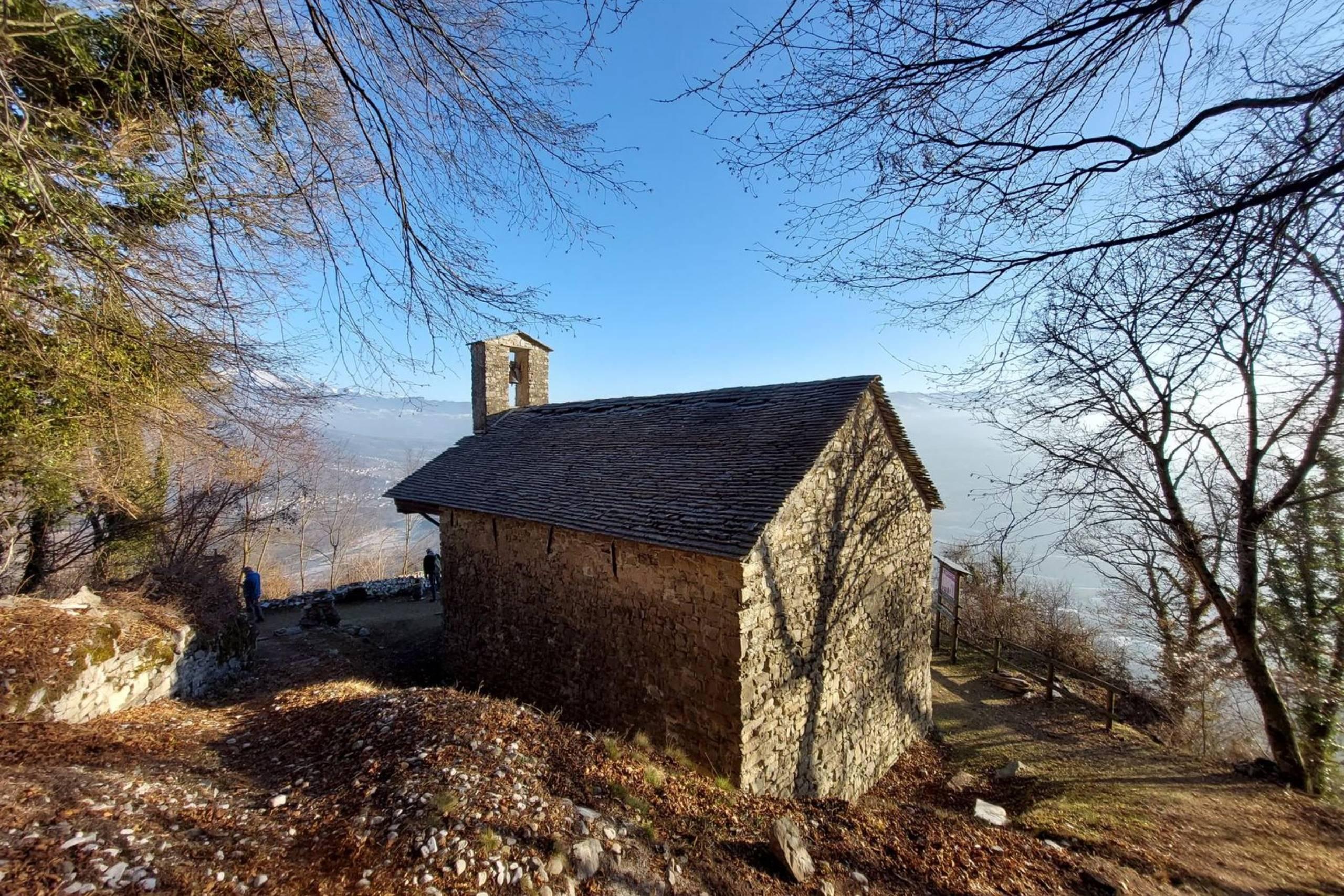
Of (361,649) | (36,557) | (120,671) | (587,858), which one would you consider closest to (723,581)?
(587,858)

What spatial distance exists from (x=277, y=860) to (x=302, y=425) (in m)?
6.97

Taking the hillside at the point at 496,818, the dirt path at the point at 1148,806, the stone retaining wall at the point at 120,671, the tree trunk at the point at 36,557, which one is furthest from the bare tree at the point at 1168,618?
the tree trunk at the point at 36,557

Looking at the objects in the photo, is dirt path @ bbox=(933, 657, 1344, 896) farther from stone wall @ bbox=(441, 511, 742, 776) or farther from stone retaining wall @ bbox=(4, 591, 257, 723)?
stone retaining wall @ bbox=(4, 591, 257, 723)

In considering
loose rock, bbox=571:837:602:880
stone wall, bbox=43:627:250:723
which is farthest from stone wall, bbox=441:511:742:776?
stone wall, bbox=43:627:250:723

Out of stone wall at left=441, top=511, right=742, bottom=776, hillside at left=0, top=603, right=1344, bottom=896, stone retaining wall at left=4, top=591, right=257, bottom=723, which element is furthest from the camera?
stone wall at left=441, top=511, right=742, bottom=776

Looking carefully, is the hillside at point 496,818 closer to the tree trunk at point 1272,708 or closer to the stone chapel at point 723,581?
the tree trunk at point 1272,708

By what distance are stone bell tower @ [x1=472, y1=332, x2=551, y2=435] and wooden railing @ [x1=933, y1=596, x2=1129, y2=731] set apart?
12915 mm

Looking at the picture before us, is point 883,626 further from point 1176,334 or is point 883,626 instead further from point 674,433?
point 1176,334

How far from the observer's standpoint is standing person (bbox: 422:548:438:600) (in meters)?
15.5

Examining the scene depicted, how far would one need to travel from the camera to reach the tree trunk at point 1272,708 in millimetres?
7695

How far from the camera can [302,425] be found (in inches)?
318

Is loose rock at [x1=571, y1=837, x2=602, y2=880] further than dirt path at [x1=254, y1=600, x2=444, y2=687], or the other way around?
dirt path at [x1=254, y1=600, x2=444, y2=687]

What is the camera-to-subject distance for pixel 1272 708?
7.84 meters

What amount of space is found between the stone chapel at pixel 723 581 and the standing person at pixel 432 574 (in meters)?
6.09
